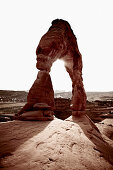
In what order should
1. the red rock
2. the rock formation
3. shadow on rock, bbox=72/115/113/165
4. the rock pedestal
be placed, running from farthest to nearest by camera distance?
1. the red rock
2. the rock formation
3. the rock pedestal
4. shadow on rock, bbox=72/115/113/165

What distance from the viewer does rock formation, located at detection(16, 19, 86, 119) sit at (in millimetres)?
4945

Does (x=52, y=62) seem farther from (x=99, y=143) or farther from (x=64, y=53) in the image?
(x=99, y=143)

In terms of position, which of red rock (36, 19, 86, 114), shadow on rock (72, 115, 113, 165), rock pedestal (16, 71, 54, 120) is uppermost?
red rock (36, 19, 86, 114)

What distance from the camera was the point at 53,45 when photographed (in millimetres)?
5816

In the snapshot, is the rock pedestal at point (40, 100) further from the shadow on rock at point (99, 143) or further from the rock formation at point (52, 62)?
the shadow on rock at point (99, 143)

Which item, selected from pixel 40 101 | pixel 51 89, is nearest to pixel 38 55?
pixel 51 89

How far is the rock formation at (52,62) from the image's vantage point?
16.2 ft

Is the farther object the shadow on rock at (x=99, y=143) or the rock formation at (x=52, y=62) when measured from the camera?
the rock formation at (x=52, y=62)

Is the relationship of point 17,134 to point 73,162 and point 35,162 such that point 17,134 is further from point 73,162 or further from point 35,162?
point 73,162

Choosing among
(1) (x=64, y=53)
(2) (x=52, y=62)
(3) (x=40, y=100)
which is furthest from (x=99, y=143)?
(1) (x=64, y=53)

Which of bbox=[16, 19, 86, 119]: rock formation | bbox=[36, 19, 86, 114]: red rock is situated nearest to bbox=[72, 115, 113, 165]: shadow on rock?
bbox=[36, 19, 86, 114]: red rock

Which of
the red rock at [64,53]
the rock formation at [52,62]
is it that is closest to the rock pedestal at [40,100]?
the rock formation at [52,62]

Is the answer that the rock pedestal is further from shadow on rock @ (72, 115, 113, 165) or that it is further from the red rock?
shadow on rock @ (72, 115, 113, 165)

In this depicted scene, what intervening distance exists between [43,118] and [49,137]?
1667 mm
